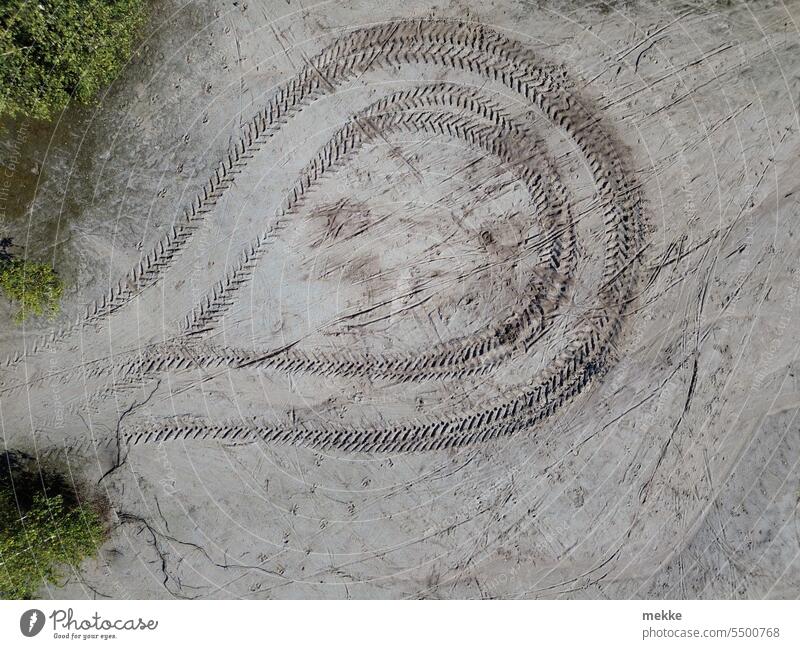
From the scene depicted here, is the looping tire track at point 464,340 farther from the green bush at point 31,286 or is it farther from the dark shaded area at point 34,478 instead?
the dark shaded area at point 34,478

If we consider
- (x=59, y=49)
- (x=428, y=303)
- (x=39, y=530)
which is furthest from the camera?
(x=428, y=303)

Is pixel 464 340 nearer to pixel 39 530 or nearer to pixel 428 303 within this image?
pixel 428 303

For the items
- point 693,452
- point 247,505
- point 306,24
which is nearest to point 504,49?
point 306,24
